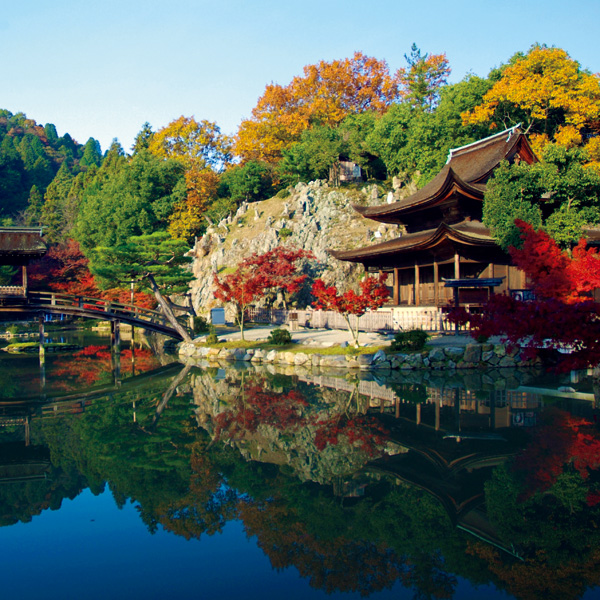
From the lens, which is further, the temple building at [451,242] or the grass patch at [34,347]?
the grass patch at [34,347]

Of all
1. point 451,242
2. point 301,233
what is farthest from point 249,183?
point 451,242

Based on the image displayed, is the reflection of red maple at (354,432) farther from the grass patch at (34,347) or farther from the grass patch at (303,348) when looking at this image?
the grass patch at (34,347)

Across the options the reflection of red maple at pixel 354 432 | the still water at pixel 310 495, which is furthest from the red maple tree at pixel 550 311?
the reflection of red maple at pixel 354 432

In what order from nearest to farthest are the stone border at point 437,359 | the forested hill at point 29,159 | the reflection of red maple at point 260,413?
the reflection of red maple at point 260,413, the stone border at point 437,359, the forested hill at point 29,159

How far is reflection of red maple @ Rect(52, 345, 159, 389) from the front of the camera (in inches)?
786

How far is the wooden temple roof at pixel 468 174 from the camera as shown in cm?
2688

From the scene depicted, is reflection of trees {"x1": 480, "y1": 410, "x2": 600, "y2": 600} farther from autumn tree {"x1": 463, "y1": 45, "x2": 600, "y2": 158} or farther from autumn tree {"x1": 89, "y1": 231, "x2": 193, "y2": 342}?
autumn tree {"x1": 463, "y1": 45, "x2": 600, "y2": 158}

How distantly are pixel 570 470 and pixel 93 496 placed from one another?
7.93m

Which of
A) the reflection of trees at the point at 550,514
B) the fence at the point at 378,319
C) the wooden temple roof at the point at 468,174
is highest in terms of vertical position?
the wooden temple roof at the point at 468,174

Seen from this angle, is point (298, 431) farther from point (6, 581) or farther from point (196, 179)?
point (196, 179)

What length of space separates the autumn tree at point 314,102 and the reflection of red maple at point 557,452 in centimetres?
5103

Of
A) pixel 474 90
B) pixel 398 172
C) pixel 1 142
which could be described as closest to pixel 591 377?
pixel 474 90

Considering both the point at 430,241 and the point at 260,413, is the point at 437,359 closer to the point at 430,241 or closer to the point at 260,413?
the point at 430,241

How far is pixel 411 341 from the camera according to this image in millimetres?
20516
